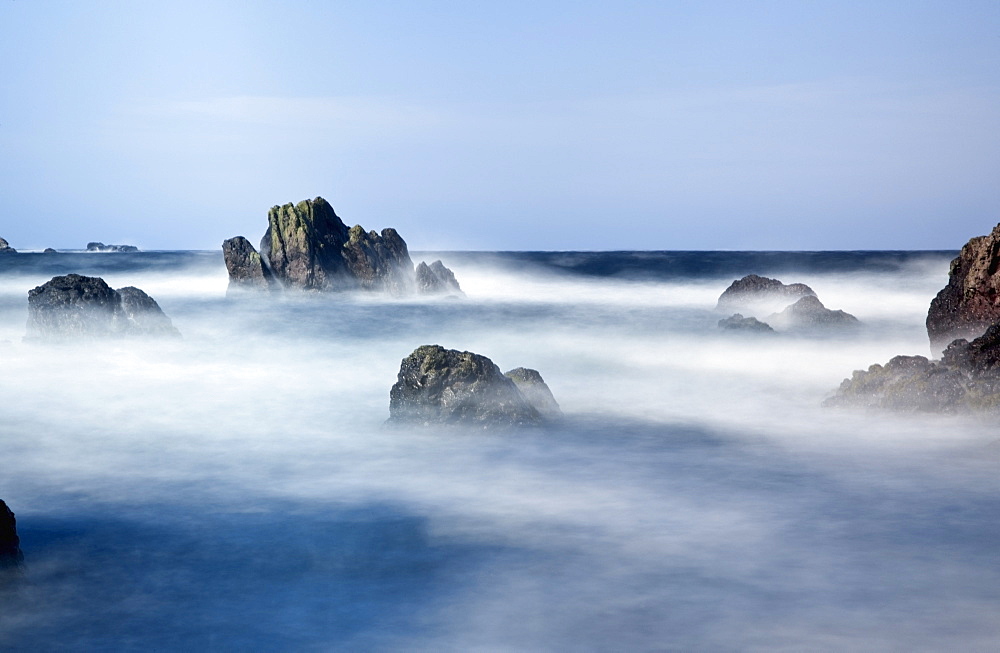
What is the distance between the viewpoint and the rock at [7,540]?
225 inches

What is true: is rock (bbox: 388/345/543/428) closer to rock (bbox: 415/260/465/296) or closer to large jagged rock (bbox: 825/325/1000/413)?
large jagged rock (bbox: 825/325/1000/413)

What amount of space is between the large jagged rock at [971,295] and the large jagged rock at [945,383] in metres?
2.05

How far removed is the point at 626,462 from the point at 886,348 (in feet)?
38.4

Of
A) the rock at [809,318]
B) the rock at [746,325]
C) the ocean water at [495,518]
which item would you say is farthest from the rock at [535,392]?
the rock at [809,318]

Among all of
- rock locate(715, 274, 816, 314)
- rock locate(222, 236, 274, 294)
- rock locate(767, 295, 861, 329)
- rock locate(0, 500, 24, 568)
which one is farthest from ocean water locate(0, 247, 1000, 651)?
rock locate(222, 236, 274, 294)

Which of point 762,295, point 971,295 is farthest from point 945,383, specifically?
point 762,295

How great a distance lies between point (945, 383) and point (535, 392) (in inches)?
184

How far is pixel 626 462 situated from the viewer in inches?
358

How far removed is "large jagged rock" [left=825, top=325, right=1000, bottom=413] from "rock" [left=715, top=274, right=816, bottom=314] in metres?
15.6

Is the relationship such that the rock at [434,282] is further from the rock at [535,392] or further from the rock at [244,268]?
the rock at [535,392]

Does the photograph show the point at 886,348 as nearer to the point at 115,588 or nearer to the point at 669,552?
the point at 669,552

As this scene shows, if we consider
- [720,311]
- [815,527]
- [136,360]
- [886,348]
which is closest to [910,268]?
[720,311]

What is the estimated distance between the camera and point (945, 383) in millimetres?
10422

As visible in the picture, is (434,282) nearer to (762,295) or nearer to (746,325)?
(762,295)
